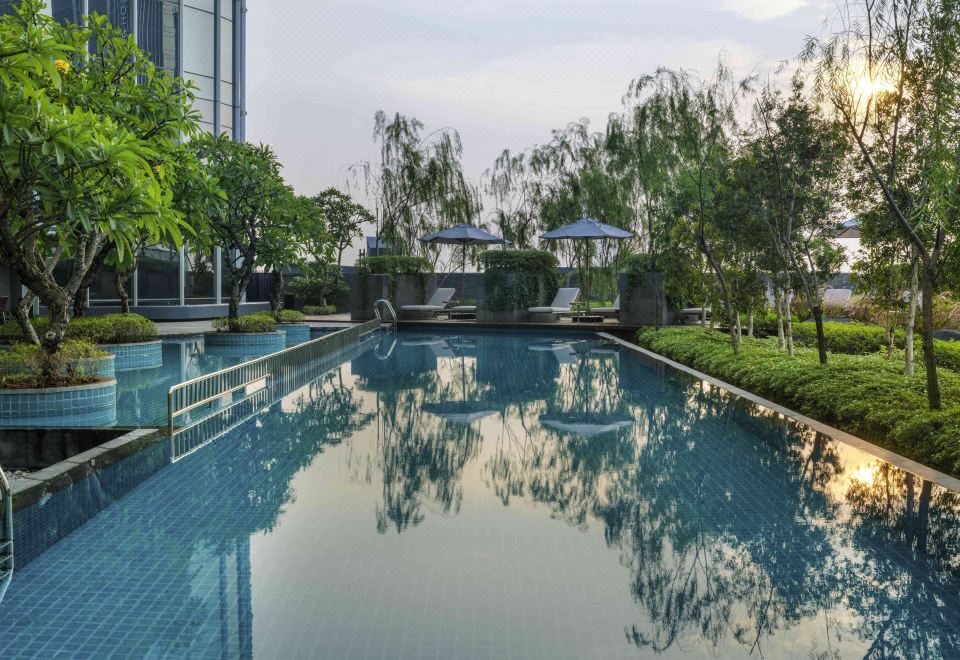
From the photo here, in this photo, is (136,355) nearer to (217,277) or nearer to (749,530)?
(749,530)

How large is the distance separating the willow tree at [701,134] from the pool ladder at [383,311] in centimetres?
998

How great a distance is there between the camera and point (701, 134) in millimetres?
12625

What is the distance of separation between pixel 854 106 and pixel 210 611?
652cm

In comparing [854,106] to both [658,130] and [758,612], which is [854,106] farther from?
[658,130]

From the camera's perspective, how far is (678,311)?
20.3m

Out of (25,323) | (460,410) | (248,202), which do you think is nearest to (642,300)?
(248,202)

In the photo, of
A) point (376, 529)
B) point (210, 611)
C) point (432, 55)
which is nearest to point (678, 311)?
point (432, 55)

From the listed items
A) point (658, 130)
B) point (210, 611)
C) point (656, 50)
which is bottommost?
point (210, 611)

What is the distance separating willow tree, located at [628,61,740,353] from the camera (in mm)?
12039

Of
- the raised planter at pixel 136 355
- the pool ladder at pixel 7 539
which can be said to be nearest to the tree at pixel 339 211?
the raised planter at pixel 136 355

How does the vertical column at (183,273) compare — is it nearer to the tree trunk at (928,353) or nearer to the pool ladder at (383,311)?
the pool ladder at (383,311)

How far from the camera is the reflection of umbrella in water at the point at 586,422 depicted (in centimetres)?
802

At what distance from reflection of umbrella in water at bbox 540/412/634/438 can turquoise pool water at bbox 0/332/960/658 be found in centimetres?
23

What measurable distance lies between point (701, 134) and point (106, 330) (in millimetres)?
10048
